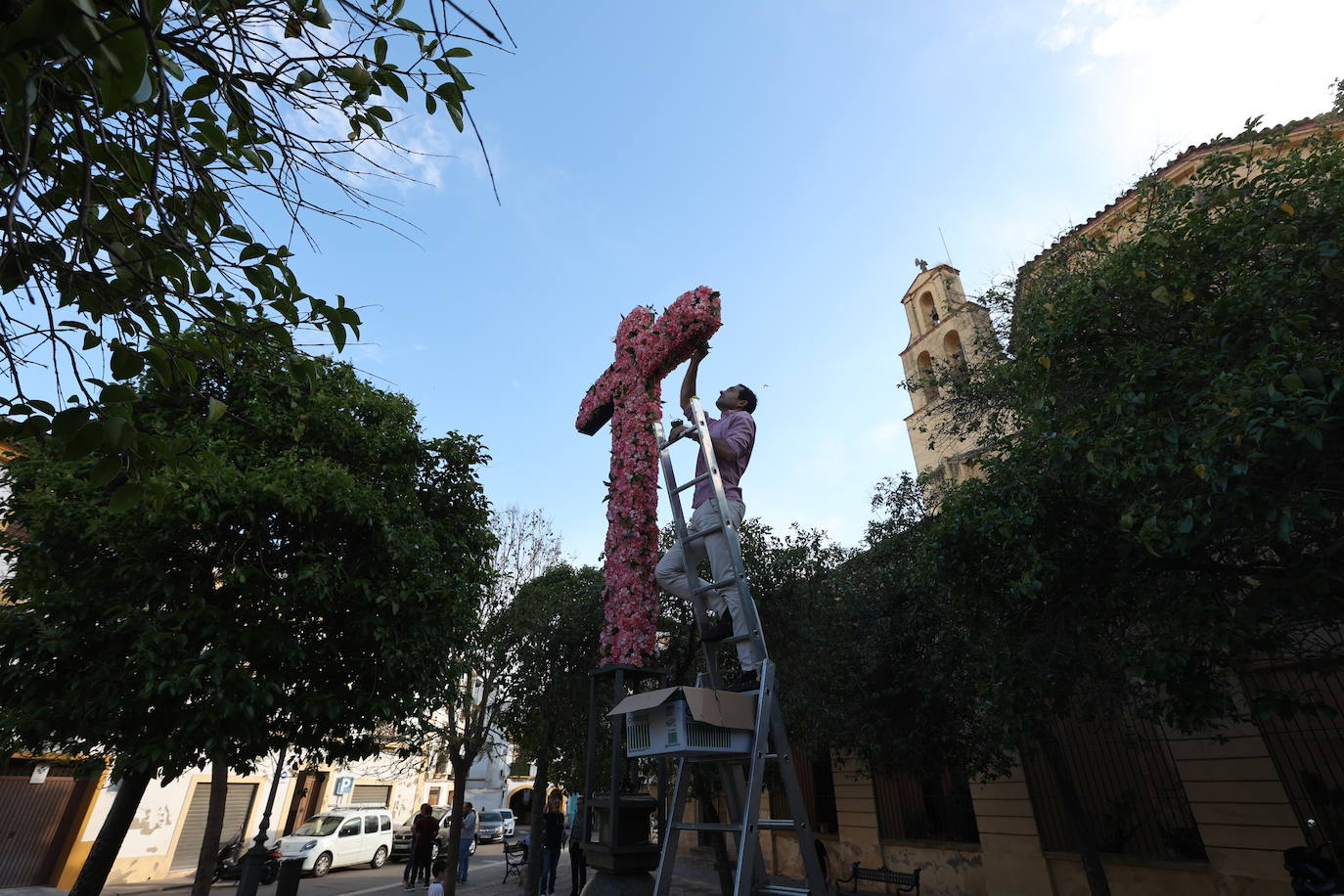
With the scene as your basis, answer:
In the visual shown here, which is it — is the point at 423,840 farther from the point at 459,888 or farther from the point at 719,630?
the point at 719,630

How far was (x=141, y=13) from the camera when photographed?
5.68 feet

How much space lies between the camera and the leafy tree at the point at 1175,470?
5.46m

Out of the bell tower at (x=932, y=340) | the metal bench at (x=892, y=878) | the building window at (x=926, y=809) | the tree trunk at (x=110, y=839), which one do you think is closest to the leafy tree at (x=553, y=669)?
the metal bench at (x=892, y=878)

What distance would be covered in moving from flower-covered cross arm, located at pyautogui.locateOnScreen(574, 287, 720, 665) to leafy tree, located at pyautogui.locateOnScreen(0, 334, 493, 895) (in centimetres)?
285

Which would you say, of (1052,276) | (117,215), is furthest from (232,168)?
(1052,276)

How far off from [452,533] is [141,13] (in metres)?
8.18

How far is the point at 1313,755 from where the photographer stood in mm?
9305

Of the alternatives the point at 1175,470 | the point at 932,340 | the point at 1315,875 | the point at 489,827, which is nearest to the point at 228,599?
the point at 1175,470

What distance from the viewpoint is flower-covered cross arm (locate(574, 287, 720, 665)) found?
216 inches

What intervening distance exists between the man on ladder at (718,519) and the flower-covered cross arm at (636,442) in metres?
0.28

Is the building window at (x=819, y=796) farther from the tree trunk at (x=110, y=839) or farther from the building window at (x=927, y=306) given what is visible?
the tree trunk at (x=110, y=839)

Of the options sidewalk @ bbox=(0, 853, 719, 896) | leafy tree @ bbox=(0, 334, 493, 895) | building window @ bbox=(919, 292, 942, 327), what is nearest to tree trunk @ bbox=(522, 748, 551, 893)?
sidewalk @ bbox=(0, 853, 719, 896)

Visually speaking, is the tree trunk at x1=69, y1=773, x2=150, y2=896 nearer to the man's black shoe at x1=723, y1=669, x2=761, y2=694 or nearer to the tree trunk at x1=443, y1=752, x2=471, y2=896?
the man's black shoe at x1=723, y1=669, x2=761, y2=694

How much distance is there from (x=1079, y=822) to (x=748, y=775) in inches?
350
